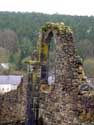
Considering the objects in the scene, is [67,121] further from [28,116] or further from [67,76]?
[28,116]

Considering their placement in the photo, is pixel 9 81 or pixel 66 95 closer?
pixel 66 95

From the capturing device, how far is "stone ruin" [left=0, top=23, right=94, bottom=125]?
377 inches

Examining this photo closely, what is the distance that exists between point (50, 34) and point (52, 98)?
1938 mm

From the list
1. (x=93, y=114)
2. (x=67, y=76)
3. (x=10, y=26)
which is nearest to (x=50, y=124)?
(x=67, y=76)

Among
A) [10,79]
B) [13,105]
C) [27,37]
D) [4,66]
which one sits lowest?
[13,105]

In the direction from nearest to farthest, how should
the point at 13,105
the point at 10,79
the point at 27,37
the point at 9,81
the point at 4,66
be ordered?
the point at 13,105 → the point at 9,81 → the point at 10,79 → the point at 4,66 → the point at 27,37

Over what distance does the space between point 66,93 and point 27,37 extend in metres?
68.7

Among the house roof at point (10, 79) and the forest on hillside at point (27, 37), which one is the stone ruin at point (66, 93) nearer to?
the forest on hillside at point (27, 37)

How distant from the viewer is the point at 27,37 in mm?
78750

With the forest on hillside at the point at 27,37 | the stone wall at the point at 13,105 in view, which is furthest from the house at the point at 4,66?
the stone wall at the point at 13,105

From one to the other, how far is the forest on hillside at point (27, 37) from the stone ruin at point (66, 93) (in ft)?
140

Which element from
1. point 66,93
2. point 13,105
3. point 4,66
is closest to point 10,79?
point 4,66

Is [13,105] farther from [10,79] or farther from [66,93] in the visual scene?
[10,79]

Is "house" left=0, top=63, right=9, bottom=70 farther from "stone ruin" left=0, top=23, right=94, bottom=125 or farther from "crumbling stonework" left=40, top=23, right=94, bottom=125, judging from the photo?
"crumbling stonework" left=40, top=23, right=94, bottom=125
